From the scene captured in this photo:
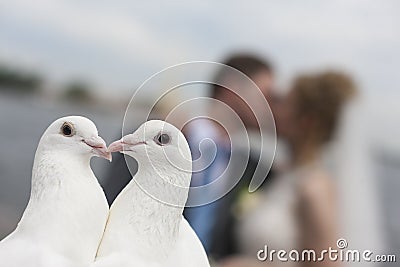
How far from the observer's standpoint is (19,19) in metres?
1.19

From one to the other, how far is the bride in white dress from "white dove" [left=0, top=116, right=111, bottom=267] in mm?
449

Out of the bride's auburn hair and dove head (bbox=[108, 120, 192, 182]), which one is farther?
the bride's auburn hair

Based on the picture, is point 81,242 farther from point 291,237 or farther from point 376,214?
→ point 376,214

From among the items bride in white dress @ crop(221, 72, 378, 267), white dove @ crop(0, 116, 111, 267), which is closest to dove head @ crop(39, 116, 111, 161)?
white dove @ crop(0, 116, 111, 267)

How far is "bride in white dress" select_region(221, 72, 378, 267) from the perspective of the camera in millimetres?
806

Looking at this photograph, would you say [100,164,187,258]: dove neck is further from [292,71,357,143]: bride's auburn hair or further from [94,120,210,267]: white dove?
[292,71,357,143]: bride's auburn hair

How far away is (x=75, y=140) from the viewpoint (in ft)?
1.19

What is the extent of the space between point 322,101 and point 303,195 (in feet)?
0.44

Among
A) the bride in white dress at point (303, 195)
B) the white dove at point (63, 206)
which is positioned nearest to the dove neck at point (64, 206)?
the white dove at point (63, 206)

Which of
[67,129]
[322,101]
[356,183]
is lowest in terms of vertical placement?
[356,183]

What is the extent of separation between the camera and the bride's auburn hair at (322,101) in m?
0.83

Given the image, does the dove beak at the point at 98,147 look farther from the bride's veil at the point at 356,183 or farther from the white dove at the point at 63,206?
the bride's veil at the point at 356,183

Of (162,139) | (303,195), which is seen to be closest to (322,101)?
(303,195)

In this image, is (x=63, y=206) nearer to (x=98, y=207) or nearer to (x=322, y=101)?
(x=98, y=207)
